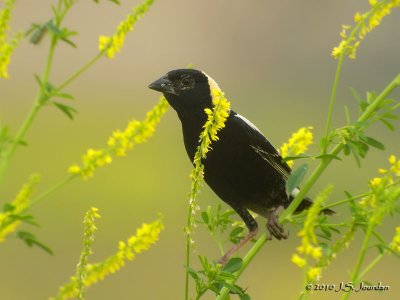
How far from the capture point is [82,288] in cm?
162

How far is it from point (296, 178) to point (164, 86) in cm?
149

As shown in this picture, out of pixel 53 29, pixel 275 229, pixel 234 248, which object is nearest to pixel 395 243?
pixel 53 29

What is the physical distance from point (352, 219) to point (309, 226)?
0.43 m

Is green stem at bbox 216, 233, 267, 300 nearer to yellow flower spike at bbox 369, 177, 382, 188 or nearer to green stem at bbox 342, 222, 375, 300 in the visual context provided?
yellow flower spike at bbox 369, 177, 382, 188

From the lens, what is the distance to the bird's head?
351 cm

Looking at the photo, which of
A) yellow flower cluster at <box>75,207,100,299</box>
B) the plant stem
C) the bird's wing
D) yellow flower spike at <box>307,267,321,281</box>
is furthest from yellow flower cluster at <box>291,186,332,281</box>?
the bird's wing

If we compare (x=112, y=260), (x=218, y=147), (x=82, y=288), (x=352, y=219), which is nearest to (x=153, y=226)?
(x=112, y=260)

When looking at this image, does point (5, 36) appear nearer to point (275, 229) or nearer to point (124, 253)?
point (124, 253)

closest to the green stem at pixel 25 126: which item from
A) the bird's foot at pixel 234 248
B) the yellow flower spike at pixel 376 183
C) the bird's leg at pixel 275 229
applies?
the yellow flower spike at pixel 376 183

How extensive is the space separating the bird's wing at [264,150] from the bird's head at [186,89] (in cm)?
20

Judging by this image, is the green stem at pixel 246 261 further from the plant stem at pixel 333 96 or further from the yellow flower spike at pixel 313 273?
the yellow flower spike at pixel 313 273

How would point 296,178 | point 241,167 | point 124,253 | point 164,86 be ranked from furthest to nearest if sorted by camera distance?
point 164,86
point 241,167
point 296,178
point 124,253

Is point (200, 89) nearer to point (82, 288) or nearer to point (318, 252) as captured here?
point (82, 288)

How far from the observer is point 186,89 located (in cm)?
357
